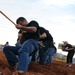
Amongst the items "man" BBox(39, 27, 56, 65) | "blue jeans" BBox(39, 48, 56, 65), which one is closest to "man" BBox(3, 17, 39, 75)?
"man" BBox(39, 27, 56, 65)

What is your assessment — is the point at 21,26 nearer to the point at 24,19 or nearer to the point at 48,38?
the point at 24,19

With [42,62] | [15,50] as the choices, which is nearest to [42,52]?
[42,62]

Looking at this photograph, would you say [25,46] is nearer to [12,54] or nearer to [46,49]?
[12,54]

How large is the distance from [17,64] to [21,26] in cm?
103

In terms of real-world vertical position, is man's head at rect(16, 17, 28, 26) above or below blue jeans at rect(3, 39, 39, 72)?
above

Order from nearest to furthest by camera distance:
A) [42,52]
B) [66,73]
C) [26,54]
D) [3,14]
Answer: [26,54] < [3,14] < [66,73] < [42,52]

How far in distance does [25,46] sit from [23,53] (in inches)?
7.1

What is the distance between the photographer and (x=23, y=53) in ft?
21.9

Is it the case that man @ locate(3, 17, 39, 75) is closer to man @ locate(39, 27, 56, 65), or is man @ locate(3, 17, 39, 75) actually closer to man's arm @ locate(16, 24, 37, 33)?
man's arm @ locate(16, 24, 37, 33)

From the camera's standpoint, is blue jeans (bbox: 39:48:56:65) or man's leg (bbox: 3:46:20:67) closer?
man's leg (bbox: 3:46:20:67)

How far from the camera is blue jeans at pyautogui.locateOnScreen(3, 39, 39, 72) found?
21.6 ft

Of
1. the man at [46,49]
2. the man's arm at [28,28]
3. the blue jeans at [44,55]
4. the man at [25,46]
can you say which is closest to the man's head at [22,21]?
the man at [25,46]

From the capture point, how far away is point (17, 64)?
285 inches

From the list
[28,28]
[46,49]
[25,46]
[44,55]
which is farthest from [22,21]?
[46,49]
